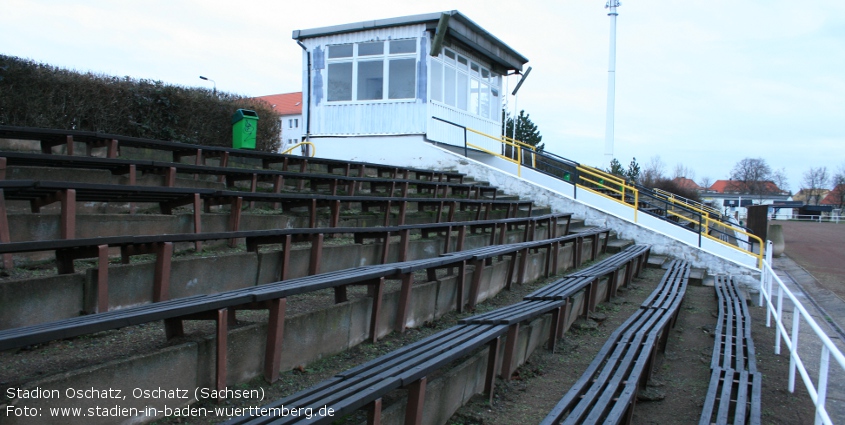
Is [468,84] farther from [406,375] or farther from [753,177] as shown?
[753,177]

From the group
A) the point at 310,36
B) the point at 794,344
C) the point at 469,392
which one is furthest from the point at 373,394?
the point at 310,36

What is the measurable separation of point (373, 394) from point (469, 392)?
1550mm

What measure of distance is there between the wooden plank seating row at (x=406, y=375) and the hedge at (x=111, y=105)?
8.77m

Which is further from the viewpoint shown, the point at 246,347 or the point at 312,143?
the point at 312,143

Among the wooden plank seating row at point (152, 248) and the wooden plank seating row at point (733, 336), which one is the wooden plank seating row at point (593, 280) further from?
the wooden plank seating row at point (152, 248)

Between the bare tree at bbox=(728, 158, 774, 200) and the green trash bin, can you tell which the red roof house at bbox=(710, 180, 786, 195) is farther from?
the green trash bin

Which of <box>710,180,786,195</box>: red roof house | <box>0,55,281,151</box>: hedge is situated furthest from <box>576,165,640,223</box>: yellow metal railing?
<box>710,180,786,195</box>: red roof house

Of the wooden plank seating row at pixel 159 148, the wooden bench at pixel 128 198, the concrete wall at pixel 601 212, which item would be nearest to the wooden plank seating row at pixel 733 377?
the concrete wall at pixel 601 212

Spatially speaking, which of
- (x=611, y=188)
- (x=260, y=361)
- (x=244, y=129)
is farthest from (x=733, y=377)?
(x=244, y=129)

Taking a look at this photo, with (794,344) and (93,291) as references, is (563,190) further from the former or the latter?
(93,291)

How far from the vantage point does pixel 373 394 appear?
3014mm

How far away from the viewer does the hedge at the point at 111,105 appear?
9.74m

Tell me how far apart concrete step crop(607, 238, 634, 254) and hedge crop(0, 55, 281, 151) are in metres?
8.55

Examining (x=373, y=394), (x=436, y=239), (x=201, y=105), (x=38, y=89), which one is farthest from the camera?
(x=201, y=105)
